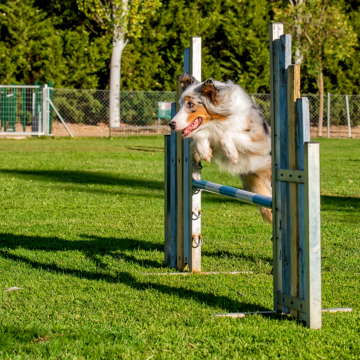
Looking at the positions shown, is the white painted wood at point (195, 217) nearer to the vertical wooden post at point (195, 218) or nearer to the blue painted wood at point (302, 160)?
the vertical wooden post at point (195, 218)

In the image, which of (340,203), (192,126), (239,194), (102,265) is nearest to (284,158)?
(239,194)

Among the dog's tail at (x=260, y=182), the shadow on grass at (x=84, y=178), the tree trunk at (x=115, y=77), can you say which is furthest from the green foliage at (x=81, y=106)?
the dog's tail at (x=260, y=182)

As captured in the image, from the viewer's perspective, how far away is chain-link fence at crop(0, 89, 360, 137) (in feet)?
69.6

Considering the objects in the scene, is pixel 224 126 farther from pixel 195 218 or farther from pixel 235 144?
pixel 195 218

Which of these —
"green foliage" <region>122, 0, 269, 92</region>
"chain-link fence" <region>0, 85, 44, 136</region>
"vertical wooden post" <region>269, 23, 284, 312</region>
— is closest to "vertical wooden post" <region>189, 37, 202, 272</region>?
"vertical wooden post" <region>269, 23, 284, 312</region>

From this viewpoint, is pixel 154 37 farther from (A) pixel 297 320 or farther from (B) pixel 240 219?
(A) pixel 297 320

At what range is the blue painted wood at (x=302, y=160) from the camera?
3367 millimetres

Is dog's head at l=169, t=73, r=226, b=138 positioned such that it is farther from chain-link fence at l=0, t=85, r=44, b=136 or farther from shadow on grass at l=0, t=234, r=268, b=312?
chain-link fence at l=0, t=85, r=44, b=136

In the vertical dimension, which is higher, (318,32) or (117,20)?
(117,20)

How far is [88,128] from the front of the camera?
75.0ft

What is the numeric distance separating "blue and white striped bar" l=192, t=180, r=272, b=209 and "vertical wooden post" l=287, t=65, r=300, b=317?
0.28 metres

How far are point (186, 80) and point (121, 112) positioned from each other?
1850cm

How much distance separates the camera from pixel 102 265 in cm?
503

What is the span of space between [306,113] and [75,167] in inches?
375
